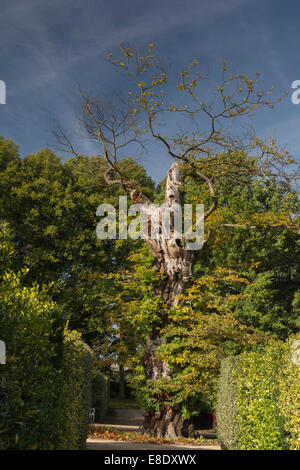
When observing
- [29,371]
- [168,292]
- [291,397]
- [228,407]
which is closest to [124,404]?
[168,292]

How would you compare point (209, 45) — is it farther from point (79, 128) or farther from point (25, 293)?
point (25, 293)

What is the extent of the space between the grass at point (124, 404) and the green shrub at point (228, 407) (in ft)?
61.8

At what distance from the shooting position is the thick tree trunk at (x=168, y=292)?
1313cm

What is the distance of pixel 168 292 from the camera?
14289 millimetres

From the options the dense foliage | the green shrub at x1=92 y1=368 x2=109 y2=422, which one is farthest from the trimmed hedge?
the green shrub at x1=92 y1=368 x2=109 y2=422

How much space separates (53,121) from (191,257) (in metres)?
6.93

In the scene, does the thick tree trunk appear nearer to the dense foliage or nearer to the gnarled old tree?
the gnarled old tree

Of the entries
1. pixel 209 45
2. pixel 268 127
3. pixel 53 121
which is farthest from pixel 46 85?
pixel 268 127

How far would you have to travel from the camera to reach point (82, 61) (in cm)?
1177

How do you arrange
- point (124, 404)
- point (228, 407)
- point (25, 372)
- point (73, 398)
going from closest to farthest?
point (25, 372)
point (73, 398)
point (228, 407)
point (124, 404)

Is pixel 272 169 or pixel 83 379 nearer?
pixel 83 379

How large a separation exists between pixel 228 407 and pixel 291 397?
11.2ft

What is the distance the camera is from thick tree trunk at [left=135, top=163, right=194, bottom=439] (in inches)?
517

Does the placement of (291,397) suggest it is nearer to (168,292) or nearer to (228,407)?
(228,407)
